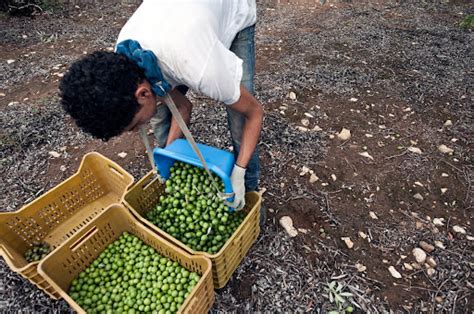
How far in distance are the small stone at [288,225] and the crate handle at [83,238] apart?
176 cm

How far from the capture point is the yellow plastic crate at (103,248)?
2.26 m

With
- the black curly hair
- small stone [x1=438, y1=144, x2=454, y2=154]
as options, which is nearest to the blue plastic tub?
the black curly hair

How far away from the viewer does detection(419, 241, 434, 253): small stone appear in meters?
3.09

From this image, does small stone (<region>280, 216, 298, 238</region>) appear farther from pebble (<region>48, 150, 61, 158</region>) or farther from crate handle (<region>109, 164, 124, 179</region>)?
pebble (<region>48, 150, 61, 158</region>)

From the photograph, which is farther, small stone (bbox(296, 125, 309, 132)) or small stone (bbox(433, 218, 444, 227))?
small stone (bbox(296, 125, 309, 132))

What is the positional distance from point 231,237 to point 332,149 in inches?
88.9

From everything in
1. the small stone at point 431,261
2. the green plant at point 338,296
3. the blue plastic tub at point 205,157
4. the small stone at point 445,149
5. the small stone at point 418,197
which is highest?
the blue plastic tub at point 205,157

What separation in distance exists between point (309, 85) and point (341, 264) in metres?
3.05

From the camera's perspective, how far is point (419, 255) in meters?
3.05

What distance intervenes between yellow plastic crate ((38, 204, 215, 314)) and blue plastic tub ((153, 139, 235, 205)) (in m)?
0.55

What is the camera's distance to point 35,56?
5859mm

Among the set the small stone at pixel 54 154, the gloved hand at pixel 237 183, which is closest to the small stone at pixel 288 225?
the gloved hand at pixel 237 183

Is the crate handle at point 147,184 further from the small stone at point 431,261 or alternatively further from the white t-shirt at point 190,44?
the small stone at point 431,261

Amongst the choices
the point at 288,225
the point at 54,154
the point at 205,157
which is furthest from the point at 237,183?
the point at 54,154
